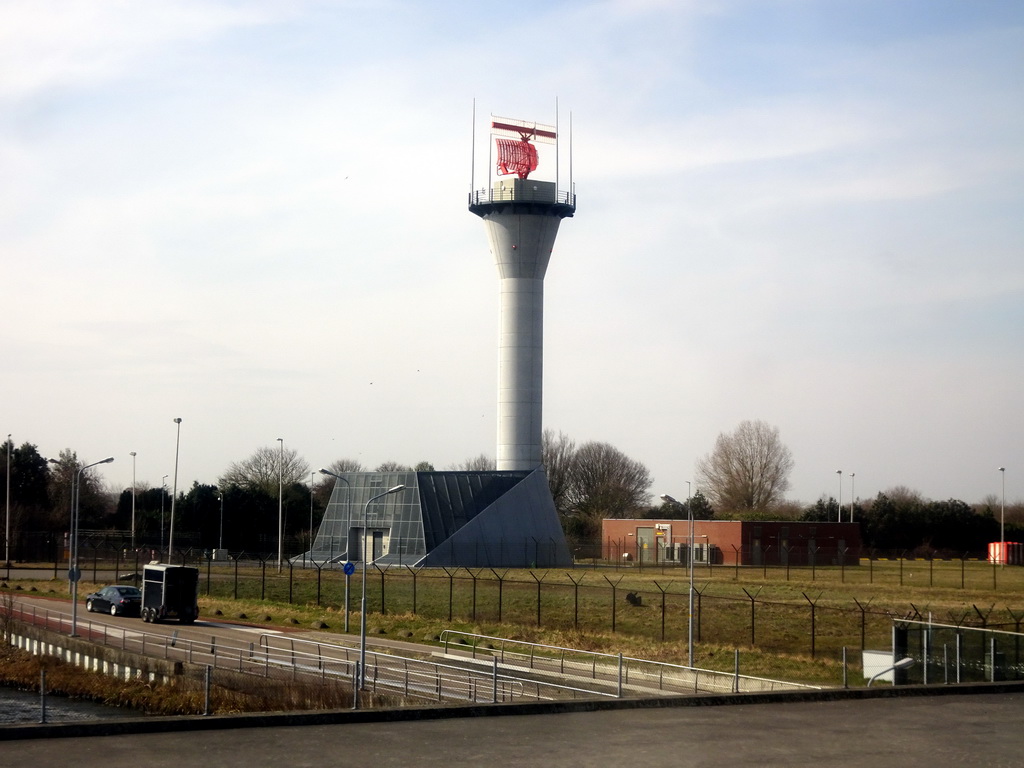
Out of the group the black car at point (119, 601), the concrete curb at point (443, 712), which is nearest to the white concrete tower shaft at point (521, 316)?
the black car at point (119, 601)

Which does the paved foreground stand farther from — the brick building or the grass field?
the brick building

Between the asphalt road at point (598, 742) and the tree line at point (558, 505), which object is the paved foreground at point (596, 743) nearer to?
the asphalt road at point (598, 742)

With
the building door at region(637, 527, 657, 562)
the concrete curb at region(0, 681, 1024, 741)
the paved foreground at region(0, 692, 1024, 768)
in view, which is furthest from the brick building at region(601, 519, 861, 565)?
the paved foreground at region(0, 692, 1024, 768)

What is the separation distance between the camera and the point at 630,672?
112ft

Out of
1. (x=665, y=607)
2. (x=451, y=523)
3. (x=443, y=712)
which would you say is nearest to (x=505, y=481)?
(x=451, y=523)

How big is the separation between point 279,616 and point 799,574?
1375 inches

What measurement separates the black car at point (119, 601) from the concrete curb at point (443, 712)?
126ft

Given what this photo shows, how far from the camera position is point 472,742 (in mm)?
14922

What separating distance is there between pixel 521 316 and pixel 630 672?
54068 mm

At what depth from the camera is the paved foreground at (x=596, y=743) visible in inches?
538

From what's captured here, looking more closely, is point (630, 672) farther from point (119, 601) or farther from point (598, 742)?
point (119, 601)

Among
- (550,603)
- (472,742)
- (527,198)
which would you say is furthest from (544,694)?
(527,198)

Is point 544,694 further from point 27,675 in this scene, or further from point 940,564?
point 940,564

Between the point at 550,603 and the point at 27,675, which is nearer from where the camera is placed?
the point at 27,675
